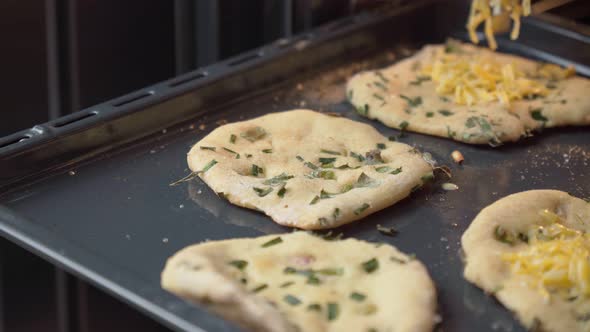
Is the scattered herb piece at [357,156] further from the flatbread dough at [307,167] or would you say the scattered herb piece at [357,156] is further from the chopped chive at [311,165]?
the chopped chive at [311,165]

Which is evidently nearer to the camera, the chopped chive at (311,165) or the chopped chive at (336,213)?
the chopped chive at (336,213)

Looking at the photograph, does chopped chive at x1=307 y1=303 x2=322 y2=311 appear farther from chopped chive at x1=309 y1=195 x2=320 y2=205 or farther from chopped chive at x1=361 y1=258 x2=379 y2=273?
chopped chive at x1=309 y1=195 x2=320 y2=205

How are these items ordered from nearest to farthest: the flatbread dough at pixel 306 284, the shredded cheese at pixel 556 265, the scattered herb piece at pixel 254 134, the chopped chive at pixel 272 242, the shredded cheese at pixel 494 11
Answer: the flatbread dough at pixel 306 284
the shredded cheese at pixel 556 265
the chopped chive at pixel 272 242
the scattered herb piece at pixel 254 134
the shredded cheese at pixel 494 11

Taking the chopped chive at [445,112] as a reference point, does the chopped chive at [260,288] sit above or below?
below

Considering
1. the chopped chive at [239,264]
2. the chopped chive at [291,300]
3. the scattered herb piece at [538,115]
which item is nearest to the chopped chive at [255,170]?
the chopped chive at [239,264]

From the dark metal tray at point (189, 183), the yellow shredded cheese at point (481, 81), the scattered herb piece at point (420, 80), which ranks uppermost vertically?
the yellow shredded cheese at point (481, 81)

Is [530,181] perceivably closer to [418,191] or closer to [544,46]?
[418,191]

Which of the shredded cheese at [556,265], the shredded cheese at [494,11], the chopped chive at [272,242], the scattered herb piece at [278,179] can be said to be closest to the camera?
the shredded cheese at [556,265]
